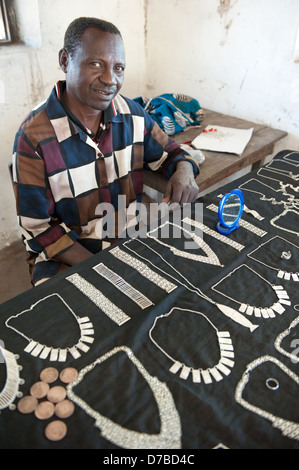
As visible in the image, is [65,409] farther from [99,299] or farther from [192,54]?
[192,54]

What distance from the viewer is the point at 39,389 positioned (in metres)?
0.62

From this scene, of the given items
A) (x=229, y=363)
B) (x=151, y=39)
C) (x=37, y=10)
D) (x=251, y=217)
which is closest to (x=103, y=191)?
(x=251, y=217)

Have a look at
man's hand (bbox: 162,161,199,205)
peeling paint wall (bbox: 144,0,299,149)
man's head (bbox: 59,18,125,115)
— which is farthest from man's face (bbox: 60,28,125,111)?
peeling paint wall (bbox: 144,0,299,149)

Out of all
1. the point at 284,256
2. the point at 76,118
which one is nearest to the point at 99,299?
the point at 284,256

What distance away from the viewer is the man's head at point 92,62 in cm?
111

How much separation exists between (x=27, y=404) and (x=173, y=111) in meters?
1.68

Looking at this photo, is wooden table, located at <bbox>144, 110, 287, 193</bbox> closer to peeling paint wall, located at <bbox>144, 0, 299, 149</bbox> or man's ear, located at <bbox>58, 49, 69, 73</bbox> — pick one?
peeling paint wall, located at <bbox>144, 0, 299, 149</bbox>

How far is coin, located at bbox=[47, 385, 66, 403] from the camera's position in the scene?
1.99 feet

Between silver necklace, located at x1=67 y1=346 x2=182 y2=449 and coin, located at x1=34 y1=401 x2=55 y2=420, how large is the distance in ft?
0.11

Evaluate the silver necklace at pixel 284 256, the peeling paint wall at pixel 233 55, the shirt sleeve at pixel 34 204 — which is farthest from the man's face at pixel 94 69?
the peeling paint wall at pixel 233 55

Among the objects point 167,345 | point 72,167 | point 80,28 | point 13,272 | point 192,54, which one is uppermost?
point 80,28

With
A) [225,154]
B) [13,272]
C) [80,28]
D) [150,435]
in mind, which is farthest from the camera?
[13,272]

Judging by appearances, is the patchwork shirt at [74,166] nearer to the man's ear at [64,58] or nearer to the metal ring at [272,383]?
the man's ear at [64,58]

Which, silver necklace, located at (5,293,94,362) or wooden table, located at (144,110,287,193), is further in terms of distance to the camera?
wooden table, located at (144,110,287,193)
